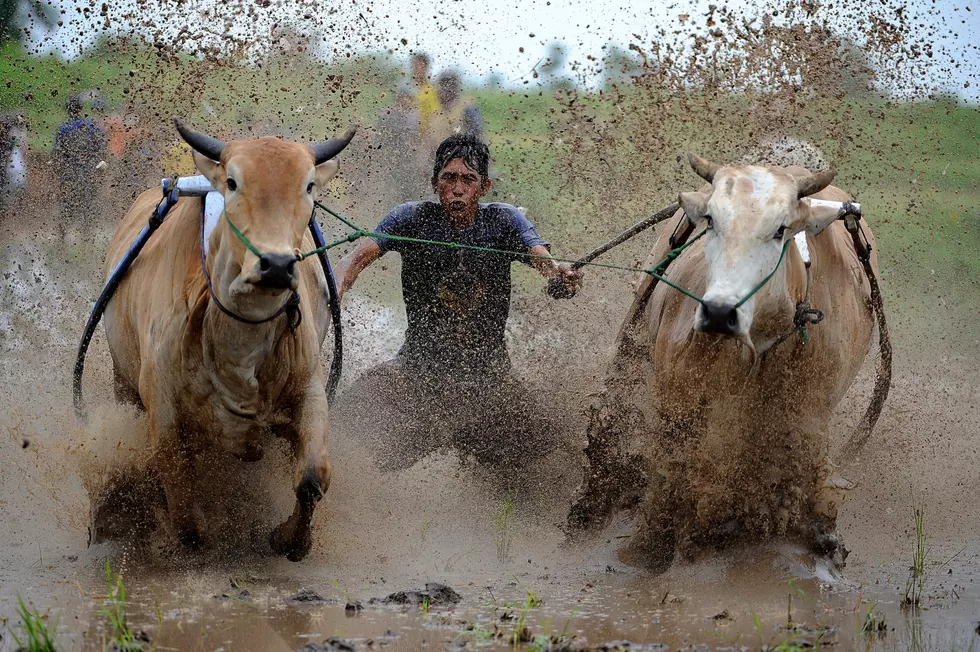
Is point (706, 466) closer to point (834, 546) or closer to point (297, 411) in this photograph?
point (834, 546)

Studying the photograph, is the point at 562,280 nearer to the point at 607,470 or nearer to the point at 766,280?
the point at 607,470

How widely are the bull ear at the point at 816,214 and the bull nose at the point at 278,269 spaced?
201 cm

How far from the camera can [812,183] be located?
5.73 m

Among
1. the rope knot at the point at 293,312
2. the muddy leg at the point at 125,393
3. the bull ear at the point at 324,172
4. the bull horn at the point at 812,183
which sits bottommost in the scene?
the muddy leg at the point at 125,393

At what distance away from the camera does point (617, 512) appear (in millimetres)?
6934

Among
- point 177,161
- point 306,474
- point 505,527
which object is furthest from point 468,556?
point 177,161

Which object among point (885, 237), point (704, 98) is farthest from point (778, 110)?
point (885, 237)

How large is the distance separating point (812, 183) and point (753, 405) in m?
1.00

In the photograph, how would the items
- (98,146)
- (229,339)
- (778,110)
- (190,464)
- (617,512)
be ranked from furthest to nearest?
(98,146)
(778,110)
(617,512)
(190,464)
(229,339)

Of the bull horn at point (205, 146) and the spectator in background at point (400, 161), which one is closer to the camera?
the bull horn at point (205, 146)

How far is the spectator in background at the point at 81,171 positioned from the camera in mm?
9734

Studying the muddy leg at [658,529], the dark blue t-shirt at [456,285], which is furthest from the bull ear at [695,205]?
the dark blue t-shirt at [456,285]

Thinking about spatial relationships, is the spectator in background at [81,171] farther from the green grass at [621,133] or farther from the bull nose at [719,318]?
the bull nose at [719,318]

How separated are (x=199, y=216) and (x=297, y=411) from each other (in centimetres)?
89
